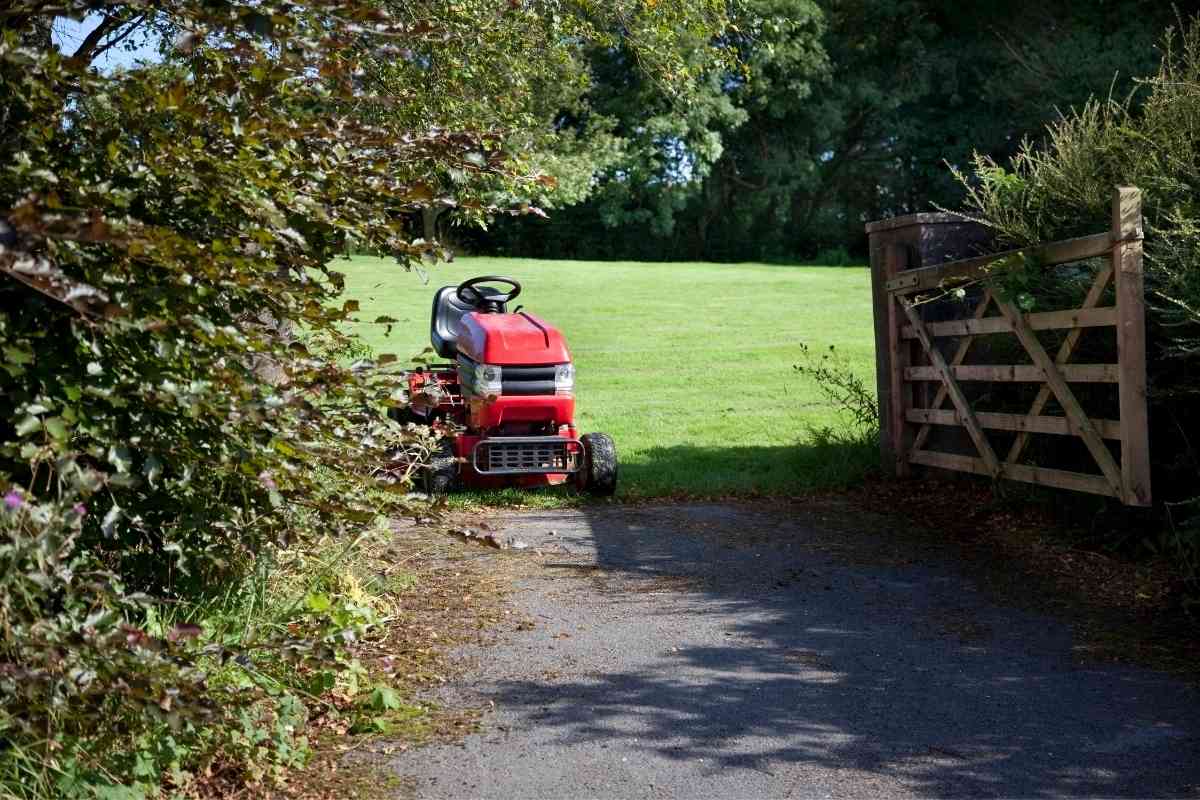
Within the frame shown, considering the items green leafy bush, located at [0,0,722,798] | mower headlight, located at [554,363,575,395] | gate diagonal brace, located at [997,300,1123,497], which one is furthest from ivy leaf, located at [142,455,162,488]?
mower headlight, located at [554,363,575,395]

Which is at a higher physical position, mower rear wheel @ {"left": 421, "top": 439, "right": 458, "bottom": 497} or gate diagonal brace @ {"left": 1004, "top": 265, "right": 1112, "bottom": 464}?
gate diagonal brace @ {"left": 1004, "top": 265, "right": 1112, "bottom": 464}

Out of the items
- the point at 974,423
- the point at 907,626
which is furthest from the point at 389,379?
the point at 974,423

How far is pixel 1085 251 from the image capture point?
634 centimetres

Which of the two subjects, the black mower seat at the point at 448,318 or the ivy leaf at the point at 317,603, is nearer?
the ivy leaf at the point at 317,603

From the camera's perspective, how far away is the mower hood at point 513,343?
8.49 m

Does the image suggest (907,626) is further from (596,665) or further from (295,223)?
(295,223)

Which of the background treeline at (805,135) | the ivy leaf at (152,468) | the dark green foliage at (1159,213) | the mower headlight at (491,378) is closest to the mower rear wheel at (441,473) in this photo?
the mower headlight at (491,378)

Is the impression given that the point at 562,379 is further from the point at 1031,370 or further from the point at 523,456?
the point at 1031,370

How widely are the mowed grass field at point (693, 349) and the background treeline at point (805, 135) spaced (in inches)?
196

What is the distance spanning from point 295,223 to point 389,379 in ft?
2.05

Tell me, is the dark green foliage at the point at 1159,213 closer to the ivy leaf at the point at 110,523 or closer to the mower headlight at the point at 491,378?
the mower headlight at the point at 491,378

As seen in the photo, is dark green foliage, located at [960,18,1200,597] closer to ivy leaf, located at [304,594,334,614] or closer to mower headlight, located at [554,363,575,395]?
mower headlight, located at [554,363,575,395]

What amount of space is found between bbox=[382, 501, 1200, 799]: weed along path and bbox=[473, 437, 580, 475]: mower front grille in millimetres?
1597

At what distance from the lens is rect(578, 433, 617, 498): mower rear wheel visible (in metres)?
8.60
